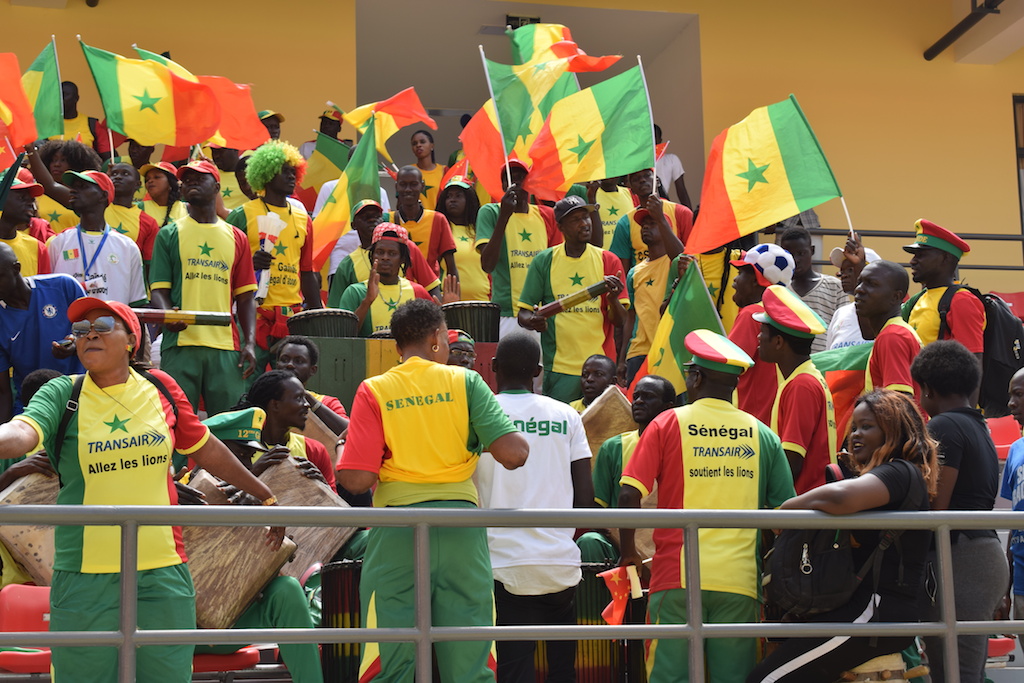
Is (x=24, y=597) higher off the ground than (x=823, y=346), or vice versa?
(x=823, y=346)

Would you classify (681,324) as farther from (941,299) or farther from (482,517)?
(482,517)

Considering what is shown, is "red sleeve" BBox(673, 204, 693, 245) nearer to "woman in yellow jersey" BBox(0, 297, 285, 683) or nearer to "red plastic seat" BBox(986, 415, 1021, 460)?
"red plastic seat" BBox(986, 415, 1021, 460)

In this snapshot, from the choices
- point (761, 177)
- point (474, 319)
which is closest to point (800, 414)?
point (761, 177)

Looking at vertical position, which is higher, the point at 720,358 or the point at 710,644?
the point at 720,358

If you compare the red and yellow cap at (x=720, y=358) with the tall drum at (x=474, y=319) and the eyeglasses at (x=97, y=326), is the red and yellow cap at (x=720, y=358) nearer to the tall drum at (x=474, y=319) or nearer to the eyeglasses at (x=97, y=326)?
the eyeglasses at (x=97, y=326)

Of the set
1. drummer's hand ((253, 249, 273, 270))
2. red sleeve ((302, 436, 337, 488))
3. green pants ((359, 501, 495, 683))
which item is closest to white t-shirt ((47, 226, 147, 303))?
drummer's hand ((253, 249, 273, 270))

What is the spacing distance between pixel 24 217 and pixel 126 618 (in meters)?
5.04

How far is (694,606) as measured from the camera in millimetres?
Result: 5012

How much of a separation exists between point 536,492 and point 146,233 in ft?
18.4

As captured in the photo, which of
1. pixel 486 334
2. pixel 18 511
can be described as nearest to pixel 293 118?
pixel 486 334

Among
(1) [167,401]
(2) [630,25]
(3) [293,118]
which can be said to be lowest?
(1) [167,401]

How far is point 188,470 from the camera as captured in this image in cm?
704

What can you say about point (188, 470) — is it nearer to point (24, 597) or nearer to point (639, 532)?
point (24, 597)

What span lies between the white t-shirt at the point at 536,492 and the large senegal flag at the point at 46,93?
6.44 metres
